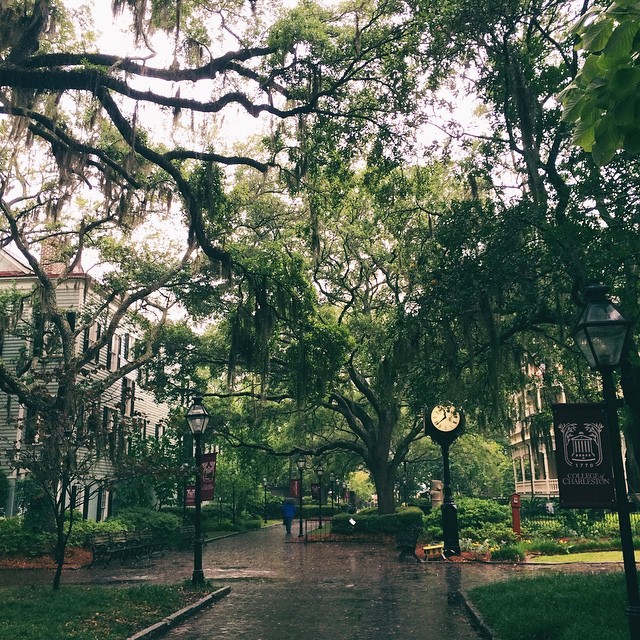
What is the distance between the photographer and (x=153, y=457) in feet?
49.9

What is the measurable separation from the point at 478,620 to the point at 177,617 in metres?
4.95

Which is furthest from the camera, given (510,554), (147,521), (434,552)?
(147,521)

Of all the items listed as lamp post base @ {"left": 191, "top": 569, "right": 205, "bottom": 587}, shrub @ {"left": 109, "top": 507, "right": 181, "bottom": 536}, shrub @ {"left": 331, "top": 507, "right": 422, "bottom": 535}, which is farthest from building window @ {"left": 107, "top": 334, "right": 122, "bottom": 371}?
lamp post base @ {"left": 191, "top": 569, "right": 205, "bottom": 587}

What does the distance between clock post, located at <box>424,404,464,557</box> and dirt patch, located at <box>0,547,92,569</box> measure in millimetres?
11364

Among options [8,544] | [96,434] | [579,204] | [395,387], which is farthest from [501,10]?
[8,544]

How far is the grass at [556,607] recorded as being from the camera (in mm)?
7953

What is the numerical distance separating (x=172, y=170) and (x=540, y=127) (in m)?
7.58

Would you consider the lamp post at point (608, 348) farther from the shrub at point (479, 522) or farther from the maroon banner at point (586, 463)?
the shrub at point (479, 522)

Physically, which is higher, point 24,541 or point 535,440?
point 535,440

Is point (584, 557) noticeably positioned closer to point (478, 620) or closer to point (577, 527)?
point (577, 527)

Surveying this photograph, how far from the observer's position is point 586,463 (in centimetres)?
798

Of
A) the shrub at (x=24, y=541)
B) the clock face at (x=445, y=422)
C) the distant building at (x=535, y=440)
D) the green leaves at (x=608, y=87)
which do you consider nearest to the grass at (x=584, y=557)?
the clock face at (x=445, y=422)

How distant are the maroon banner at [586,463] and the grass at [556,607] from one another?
1536mm

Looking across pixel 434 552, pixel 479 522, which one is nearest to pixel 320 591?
pixel 434 552
